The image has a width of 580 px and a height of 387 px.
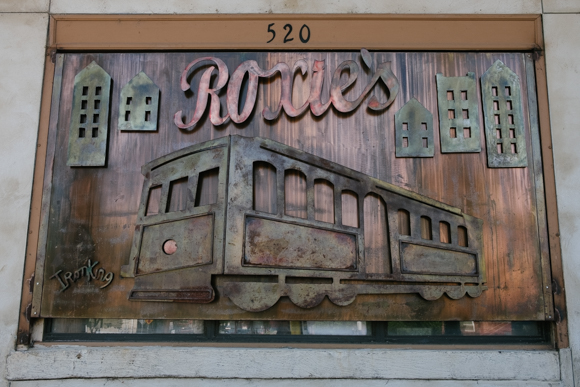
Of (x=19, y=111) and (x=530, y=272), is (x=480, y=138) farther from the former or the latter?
(x=19, y=111)

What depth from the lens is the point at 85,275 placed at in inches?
162

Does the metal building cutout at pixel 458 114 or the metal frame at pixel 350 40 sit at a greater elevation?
the metal frame at pixel 350 40

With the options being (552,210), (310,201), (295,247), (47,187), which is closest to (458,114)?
(552,210)

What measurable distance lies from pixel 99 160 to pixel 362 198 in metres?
2.57

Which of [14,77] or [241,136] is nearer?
[241,136]

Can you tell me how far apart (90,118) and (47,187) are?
786 millimetres

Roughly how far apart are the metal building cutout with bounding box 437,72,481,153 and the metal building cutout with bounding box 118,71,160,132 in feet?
9.32

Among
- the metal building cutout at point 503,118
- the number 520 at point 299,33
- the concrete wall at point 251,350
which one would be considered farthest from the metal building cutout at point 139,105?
the metal building cutout at point 503,118

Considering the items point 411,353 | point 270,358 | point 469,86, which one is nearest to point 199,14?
point 469,86

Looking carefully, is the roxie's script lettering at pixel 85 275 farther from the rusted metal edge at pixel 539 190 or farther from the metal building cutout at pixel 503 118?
the rusted metal edge at pixel 539 190

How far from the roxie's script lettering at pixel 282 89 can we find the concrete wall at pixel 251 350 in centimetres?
63

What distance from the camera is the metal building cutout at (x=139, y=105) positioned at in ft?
14.3

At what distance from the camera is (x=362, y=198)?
13.8 ft

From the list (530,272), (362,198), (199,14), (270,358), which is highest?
(199,14)
